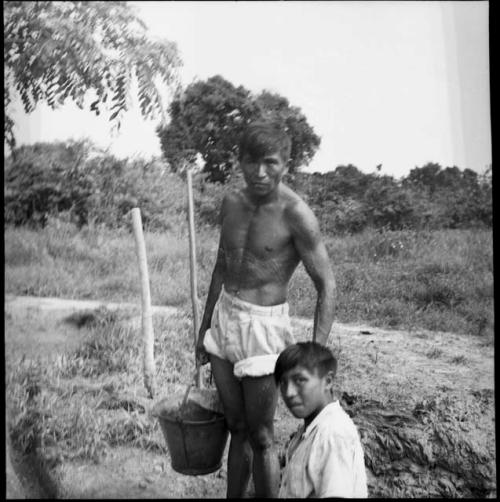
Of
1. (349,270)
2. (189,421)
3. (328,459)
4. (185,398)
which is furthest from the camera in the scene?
(349,270)

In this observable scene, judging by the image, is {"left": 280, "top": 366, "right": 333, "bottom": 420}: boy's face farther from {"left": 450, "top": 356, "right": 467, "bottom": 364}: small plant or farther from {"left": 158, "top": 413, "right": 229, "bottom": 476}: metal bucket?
{"left": 450, "top": 356, "right": 467, "bottom": 364}: small plant

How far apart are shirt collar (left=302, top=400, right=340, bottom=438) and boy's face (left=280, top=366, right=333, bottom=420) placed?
0.02 m

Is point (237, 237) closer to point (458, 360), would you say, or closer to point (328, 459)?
point (328, 459)

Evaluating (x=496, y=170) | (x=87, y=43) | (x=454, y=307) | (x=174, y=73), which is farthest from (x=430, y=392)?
(x=87, y=43)

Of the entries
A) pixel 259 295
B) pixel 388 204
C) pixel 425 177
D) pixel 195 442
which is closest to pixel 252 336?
pixel 259 295

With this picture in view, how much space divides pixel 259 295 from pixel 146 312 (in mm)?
573

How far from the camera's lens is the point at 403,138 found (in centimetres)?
323

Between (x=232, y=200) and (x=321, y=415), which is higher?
(x=232, y=200)

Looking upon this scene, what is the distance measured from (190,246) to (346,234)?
75cm

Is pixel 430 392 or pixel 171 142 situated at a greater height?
pixel 171 142

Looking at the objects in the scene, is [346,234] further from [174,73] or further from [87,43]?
[87,43]

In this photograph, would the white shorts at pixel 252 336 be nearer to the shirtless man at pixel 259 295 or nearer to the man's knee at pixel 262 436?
the shirtless man at pixel 259 295

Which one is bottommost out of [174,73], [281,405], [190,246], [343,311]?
[281,405]

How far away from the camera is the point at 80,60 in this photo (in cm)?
325
